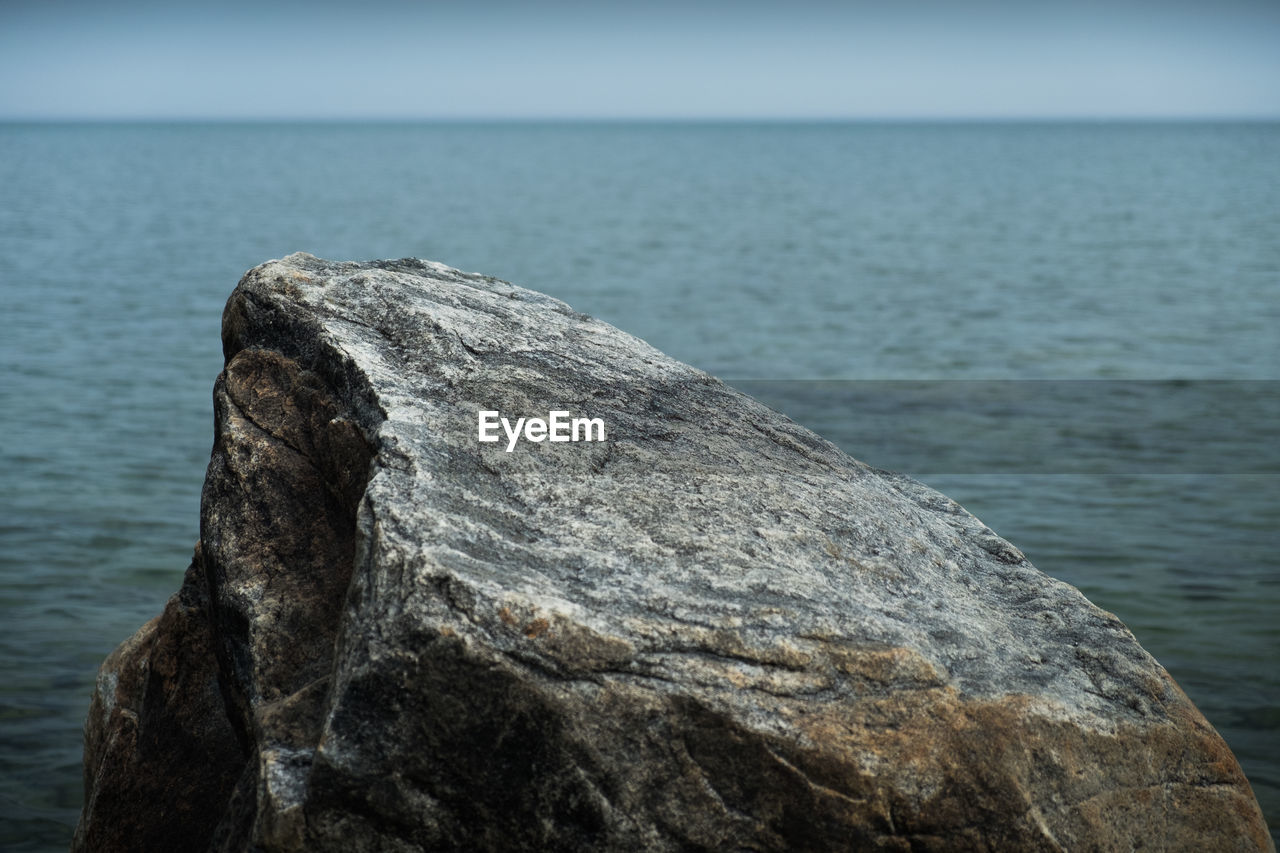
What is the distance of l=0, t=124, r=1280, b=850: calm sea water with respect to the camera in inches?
222

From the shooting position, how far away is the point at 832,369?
1211 cm

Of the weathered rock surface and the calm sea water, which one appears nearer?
the weathered rock surface

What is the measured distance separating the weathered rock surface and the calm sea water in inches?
75.9

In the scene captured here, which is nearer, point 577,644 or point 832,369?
point 577,644

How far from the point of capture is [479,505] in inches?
94.6

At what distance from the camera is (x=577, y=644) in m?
2.09

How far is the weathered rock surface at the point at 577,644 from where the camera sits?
6.76 ft

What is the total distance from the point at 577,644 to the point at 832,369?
33.8 feet

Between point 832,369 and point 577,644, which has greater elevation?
point 577,644

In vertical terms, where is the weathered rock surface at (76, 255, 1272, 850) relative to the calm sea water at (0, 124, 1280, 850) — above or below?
above

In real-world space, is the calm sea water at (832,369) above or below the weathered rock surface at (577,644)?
below

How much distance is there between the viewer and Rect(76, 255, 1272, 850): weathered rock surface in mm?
2061

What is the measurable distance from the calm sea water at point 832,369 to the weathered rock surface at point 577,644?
6.33 ft

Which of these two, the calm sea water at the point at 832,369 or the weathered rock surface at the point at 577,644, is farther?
the calm sea water at the point at 832,369
